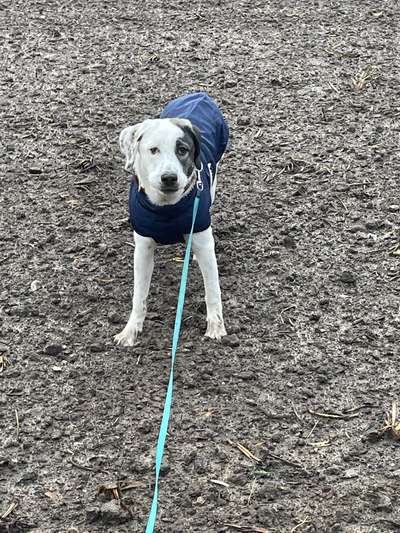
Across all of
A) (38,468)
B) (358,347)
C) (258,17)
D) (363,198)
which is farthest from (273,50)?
(38,468)

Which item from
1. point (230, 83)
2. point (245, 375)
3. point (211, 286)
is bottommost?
point (245, 375)

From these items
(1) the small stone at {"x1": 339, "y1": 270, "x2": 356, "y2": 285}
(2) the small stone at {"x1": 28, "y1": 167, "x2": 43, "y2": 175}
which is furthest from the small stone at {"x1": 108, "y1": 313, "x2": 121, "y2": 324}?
(2) the small stone at {"x1": 28, "y1": 167, "x2": 43, "y2": 175}

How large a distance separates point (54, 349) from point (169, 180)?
1.06 meters

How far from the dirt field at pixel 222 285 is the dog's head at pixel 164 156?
819mm

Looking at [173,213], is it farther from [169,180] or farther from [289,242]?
[289,242]

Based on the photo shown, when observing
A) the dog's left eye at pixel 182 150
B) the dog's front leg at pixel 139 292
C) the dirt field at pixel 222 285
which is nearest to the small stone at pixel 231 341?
the dirt field at pixel 222 285

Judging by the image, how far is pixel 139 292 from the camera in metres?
4.63

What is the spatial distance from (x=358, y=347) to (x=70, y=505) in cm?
167

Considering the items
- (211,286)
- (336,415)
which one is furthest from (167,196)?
(336,415)

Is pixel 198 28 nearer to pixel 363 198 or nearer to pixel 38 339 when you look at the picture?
pixel 363 198

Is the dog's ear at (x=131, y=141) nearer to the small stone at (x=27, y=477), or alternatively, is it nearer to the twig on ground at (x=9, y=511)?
the small stone at (x=27, y=477)

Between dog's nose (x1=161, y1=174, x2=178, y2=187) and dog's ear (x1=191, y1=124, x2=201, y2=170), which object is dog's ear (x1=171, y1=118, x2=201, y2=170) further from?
dog's nose (x1=161, y1=174, x2=178, y2=187)

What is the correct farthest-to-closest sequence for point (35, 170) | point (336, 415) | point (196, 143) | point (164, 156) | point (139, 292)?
1. point (35, 170)
2. point (139, 292)
3. point (196, 143)
4. point (164, 156)
5. point (336, 415)

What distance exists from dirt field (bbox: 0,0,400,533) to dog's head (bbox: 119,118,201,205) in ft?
2.69
